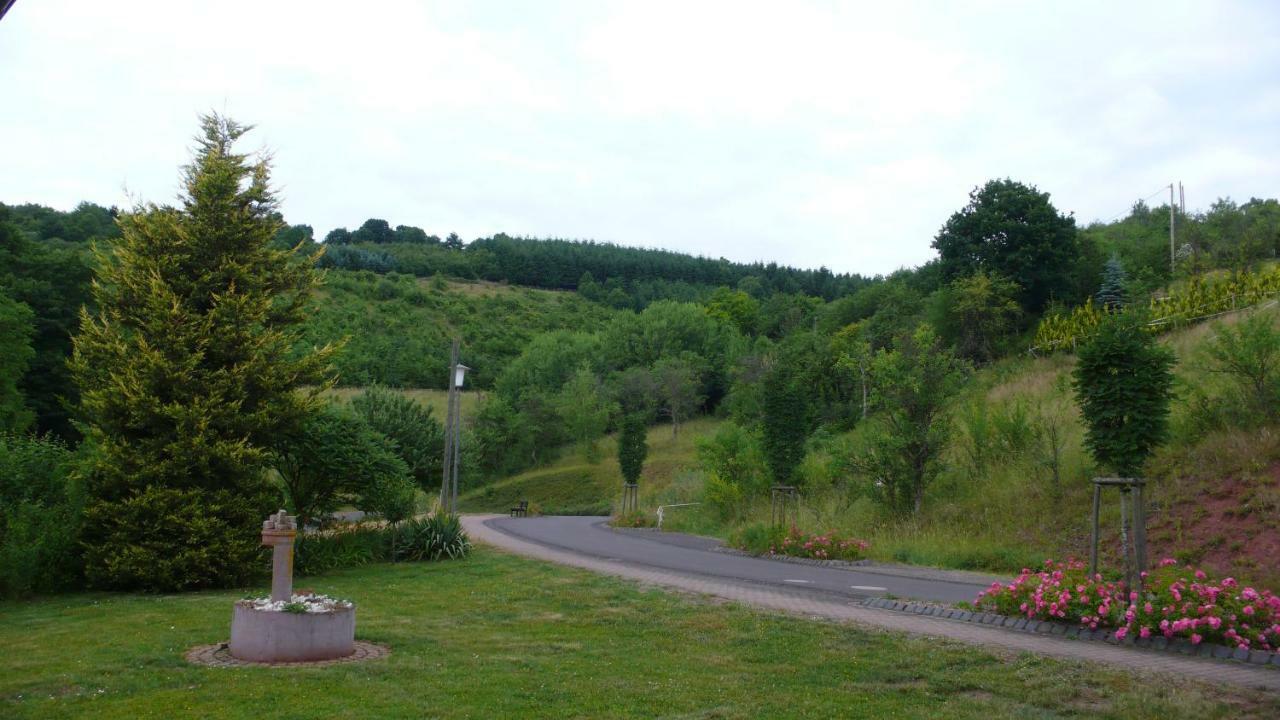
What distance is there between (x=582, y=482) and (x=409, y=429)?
33304 mm

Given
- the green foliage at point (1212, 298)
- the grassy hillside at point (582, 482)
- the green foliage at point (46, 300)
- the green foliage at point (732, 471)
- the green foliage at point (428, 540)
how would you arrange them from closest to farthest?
1. the green foliage at point (428, 540)
2. the green foliage at point (1212, 298)
3. the green foliage at point (732, 471)
4. the green foliage at point (46, 300)
5. the grassy hillside at point (582, 482)

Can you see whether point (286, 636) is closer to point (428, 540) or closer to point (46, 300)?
point (428, 540)

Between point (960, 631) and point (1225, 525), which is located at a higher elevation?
point (1225, 525)

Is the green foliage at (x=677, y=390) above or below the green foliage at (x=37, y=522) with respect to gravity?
above

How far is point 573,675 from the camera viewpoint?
8.19 metres

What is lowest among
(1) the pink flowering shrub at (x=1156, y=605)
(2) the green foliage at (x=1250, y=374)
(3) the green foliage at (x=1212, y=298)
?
(1) the pink flowering shrub at (x=1156, y=605)

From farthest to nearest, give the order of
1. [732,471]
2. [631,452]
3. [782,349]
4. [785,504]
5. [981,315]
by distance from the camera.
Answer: [782,349] < [981,315] < [631,452] < [732,471] < [785,504]

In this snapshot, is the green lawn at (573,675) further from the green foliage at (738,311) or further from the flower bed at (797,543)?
the green foliage at (738,311)

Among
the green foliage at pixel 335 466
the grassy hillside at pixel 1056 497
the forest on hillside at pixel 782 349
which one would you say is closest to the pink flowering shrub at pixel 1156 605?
the forest on hillside at pixel 782 349

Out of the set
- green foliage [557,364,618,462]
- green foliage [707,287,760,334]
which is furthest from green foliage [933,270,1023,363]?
green foliage [707,287,760,334]

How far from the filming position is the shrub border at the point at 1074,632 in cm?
873

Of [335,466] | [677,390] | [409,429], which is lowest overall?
[335,466]

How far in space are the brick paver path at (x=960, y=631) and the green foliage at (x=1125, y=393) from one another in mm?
2652

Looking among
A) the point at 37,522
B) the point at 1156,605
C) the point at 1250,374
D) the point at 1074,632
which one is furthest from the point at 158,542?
the point at 1250,374
